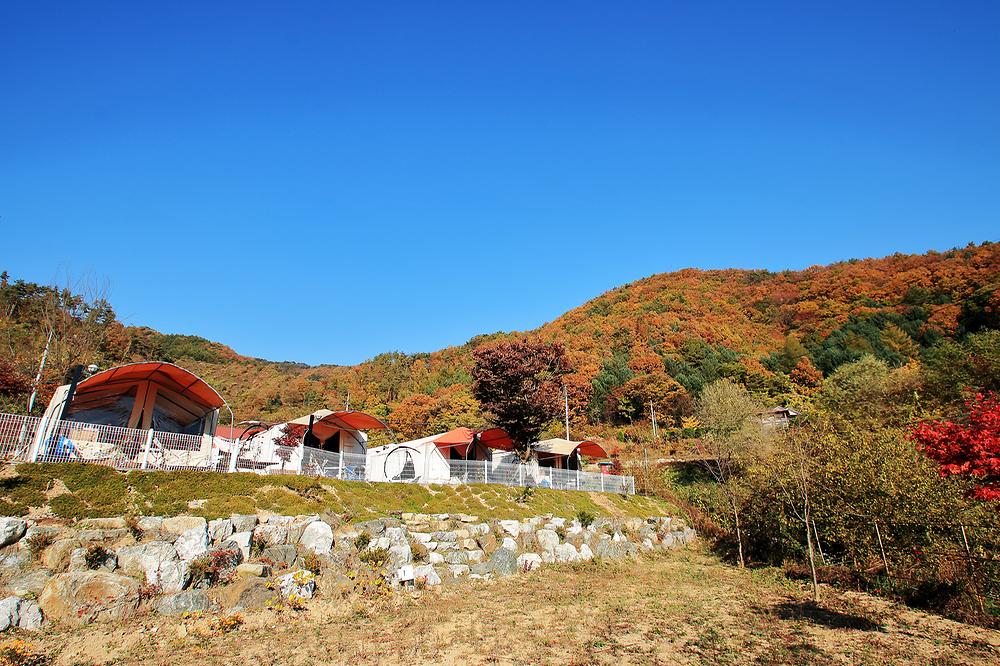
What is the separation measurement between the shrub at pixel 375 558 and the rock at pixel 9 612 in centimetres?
619

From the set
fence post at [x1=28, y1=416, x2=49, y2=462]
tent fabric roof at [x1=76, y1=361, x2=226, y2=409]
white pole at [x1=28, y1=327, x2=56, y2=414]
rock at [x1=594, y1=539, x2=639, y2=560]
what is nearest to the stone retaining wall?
fence post at [x1=28, y1=416, x2=49, y2=462]

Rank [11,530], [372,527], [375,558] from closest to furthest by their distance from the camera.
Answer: [11,530] < [375,558] < [372,527]

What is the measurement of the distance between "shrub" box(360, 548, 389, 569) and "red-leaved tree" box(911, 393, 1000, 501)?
40.6 ft

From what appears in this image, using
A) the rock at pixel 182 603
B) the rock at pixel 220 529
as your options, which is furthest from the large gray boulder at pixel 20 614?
the rock at pixel 220 529

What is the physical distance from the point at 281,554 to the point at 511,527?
785 centimetres

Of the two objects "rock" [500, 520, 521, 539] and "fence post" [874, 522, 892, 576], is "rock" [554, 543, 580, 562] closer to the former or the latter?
"rock" [500, 520, 521, 539]

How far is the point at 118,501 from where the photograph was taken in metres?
10.2

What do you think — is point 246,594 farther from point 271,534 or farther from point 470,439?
point 470,439

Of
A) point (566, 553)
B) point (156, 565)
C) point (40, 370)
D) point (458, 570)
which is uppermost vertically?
point (40, 370)

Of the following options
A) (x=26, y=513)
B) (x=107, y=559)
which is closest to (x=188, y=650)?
(x=107, y=559)

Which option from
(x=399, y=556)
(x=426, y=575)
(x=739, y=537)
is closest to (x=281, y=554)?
(x=399, y=556)

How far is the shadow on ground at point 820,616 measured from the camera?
402 inches

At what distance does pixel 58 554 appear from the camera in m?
8.71

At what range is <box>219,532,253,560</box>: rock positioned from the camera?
1055 cm
